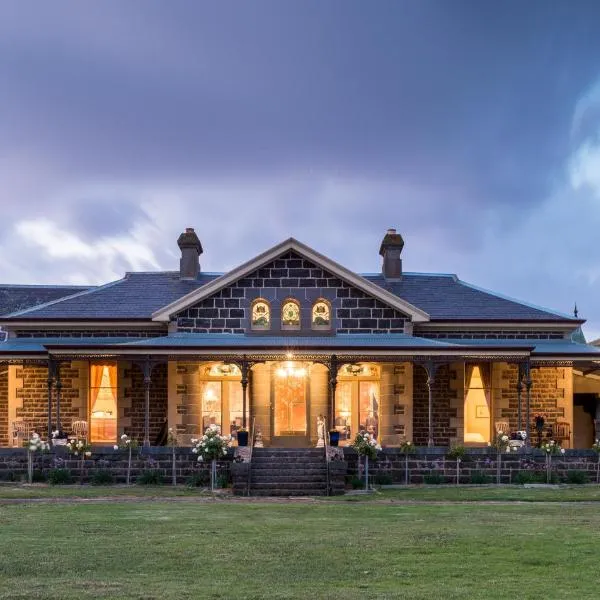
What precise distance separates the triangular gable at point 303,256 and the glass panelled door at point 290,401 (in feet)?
9.69

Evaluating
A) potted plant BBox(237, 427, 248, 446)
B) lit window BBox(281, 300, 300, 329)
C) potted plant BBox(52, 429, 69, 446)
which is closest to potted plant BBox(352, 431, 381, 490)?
potted plant BBox(237, 427, 248, 446)

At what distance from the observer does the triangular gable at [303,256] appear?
2792 cm

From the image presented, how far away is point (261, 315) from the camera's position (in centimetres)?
2842

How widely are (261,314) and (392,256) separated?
5798mm

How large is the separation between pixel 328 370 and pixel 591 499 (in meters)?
9.55

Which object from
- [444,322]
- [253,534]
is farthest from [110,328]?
[253,534]

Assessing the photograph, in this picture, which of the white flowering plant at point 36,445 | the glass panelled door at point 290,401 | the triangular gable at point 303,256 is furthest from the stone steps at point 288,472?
the triangular gable at point 303,256

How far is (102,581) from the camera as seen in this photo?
10.1 meters

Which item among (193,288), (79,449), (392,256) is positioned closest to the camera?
(79,449)

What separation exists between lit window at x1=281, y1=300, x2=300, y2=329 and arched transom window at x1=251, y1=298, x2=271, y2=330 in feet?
1.54

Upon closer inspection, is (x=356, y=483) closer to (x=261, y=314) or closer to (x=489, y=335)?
(x=261, y=314)

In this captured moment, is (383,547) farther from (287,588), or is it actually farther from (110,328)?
(110,328)

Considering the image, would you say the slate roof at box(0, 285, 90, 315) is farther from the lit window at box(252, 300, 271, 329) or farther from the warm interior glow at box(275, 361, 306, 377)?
the warm interior glow at box(275, 361, 306, 377)

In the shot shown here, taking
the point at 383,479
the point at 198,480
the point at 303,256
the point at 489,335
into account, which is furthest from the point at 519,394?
the point at 198,480
